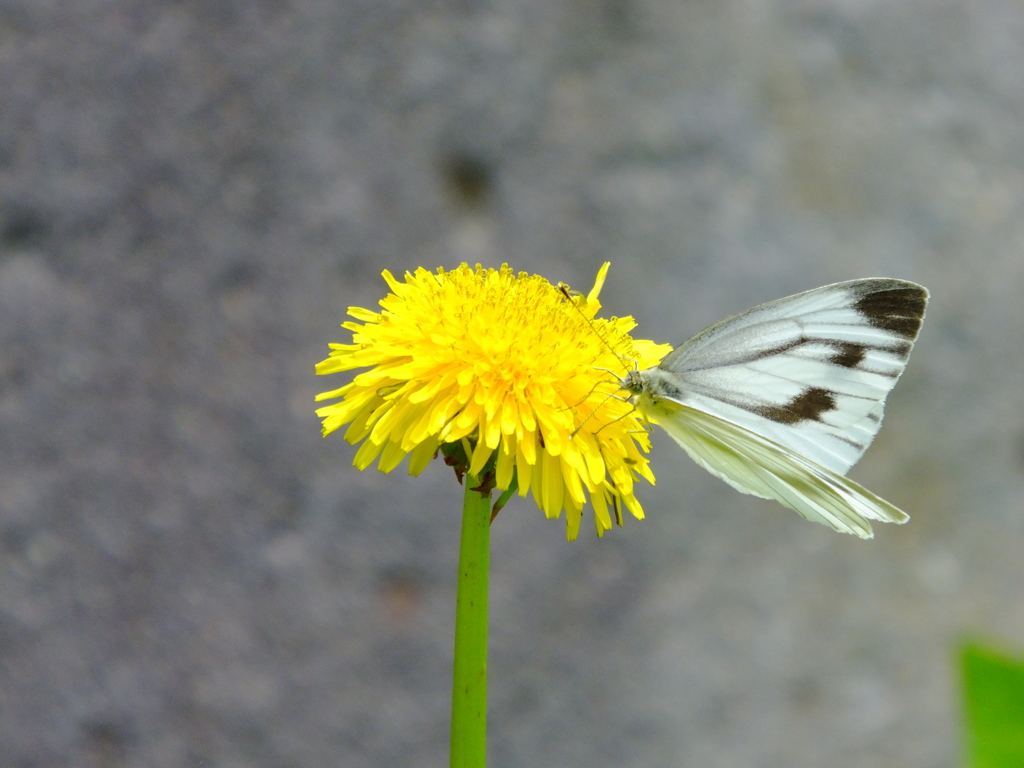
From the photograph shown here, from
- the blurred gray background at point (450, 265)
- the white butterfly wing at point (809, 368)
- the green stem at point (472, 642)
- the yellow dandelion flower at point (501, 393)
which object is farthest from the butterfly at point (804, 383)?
the blurred gray background at point (450, 265)

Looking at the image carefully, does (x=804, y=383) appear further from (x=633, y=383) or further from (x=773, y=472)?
(x=633, y=383)

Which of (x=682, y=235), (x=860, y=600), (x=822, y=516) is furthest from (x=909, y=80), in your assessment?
(x=822, y=516)

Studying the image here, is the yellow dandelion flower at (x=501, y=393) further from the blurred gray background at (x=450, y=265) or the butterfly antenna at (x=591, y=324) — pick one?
the blurred gray background at (x=450, y=265)

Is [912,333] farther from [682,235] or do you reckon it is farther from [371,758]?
[371,758]

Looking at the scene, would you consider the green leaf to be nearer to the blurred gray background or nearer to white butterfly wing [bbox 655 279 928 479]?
white butterfly wing [bbox 655 279 928 479]

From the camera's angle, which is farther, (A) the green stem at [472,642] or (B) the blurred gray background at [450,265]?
(B) the blurred gray background at [450,265]

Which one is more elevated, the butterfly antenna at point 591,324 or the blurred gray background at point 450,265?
the blurred gray background at point 450,265

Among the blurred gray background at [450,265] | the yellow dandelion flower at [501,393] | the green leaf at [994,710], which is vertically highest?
the blurred gray background at [450,265]
